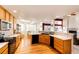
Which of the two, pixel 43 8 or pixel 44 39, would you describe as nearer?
pixel 43 8

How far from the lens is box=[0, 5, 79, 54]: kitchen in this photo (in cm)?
493

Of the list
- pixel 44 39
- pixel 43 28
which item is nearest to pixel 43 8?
pixel 44 39

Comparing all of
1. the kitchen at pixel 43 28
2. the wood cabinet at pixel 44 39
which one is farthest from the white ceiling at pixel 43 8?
the wood cabinet at pixel 44 39

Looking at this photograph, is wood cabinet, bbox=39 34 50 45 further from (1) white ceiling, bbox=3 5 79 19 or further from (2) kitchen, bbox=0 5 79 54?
(1) white ceiling, bbox=3 5 79 19

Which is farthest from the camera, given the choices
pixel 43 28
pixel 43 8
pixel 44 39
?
pixel 43 28

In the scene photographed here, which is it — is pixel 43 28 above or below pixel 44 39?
above

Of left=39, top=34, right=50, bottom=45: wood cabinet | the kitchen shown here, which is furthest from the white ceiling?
left=39, top=34, right=50, bottom=45: wood cabinet

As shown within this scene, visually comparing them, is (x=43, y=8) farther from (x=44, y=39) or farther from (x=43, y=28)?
(x=43, y=28)

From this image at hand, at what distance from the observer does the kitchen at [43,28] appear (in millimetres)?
4927

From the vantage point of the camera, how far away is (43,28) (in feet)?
46.6

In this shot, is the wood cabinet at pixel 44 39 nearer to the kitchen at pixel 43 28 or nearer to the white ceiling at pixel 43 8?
the kitchen at pixel 43 28

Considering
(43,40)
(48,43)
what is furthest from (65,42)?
(43,40)

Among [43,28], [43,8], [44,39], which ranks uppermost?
[43,8]
